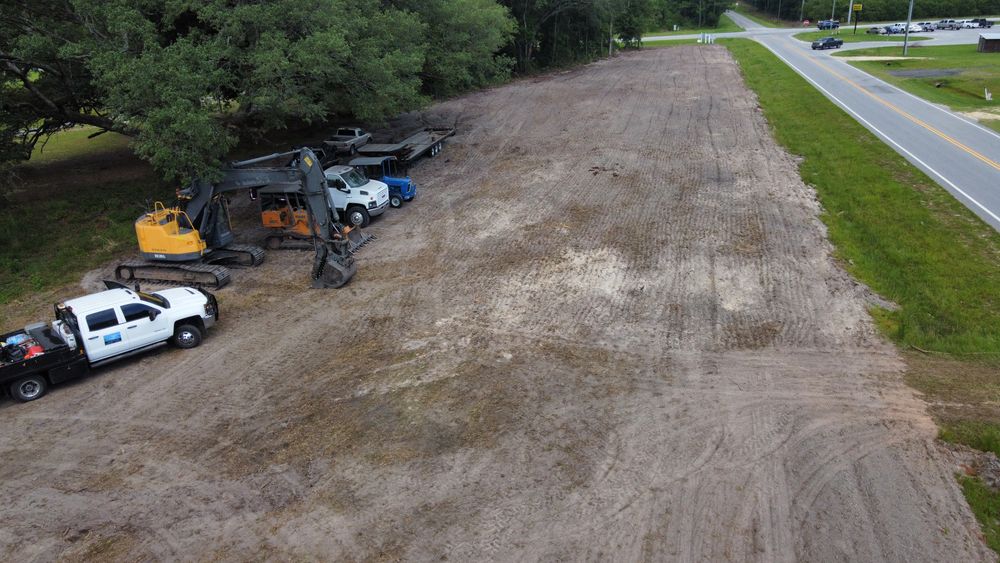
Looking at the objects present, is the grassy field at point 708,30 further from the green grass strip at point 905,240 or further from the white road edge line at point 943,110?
the green grass strip at point 905,240

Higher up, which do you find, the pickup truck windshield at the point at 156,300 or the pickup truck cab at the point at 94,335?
the pickup truck windshield at the point at 156,300

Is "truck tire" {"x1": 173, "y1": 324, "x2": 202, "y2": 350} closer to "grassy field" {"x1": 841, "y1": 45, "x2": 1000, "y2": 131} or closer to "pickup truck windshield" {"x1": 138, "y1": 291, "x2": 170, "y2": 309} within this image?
"pickup truck windshield" {"x1": 138, "y1": 291, "x2": 170, "y2": 309}

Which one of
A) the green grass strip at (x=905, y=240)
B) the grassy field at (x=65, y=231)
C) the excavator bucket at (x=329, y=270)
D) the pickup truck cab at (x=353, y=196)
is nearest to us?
the green grass strip at (x=905, y=240)

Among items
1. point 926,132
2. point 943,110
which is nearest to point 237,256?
point 926,132

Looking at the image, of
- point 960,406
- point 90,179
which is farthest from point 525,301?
point 90,179

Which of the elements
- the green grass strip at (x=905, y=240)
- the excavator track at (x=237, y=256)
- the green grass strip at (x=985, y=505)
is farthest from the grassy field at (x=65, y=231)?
the green grass strip at (x=905, y=240)

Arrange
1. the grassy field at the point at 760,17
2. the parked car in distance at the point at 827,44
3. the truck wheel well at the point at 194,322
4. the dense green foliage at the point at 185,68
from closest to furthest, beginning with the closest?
1. the truck wheel well at the point at 194,322
2. the dense green foliage at the point at 185,68
3. the parked car in distance at the point at 827,44
4. the grassy field at the point at 760,17

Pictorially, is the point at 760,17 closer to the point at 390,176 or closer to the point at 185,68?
the point at 390,176
